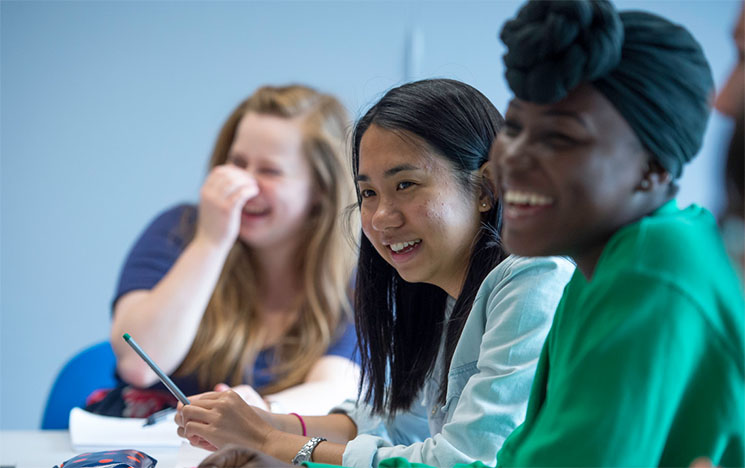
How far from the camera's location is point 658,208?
0.61 m

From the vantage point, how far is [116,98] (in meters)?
2.81

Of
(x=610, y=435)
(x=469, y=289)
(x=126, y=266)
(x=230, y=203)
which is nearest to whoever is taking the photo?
(x=610, y=435)

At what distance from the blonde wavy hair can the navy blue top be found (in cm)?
2

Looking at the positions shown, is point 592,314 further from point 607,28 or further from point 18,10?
point 18,10

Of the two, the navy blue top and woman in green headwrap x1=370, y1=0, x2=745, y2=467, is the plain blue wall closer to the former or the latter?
the navy blue top

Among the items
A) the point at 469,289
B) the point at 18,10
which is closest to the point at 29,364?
the point at 18,10

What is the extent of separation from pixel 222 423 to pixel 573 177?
22.8 inches

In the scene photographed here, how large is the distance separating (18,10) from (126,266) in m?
1.43

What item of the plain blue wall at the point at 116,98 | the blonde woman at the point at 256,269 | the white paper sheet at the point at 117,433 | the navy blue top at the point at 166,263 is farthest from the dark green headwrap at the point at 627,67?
the plain blue wall at the point at 116,98

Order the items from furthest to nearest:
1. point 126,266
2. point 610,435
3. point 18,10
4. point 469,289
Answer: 1. point 18,10
2. point 126,266
3. point 469,289
4. point 610,435

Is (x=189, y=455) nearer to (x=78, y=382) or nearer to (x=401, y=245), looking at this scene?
(x=401, y=245)

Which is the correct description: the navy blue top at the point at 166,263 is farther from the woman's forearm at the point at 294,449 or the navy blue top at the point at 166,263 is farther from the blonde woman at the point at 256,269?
the woman's forearm at the point at 294,449

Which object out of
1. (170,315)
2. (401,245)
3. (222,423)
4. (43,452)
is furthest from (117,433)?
(401,245)

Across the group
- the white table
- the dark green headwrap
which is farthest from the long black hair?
the dark green headwrap
